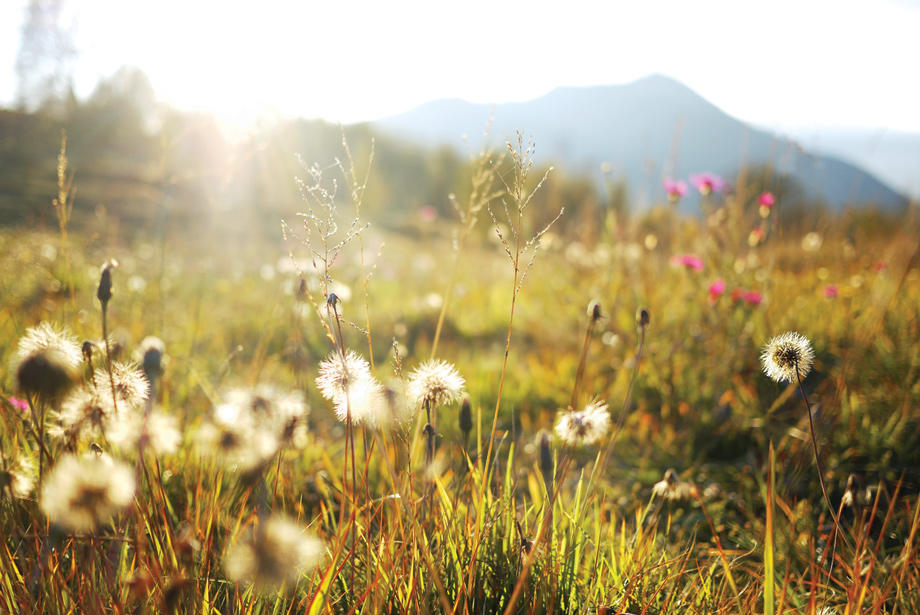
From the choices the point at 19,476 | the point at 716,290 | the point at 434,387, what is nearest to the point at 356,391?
the point at 434,387

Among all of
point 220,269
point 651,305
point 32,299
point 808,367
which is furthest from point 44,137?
point 808,367

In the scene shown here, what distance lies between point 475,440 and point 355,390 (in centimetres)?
168

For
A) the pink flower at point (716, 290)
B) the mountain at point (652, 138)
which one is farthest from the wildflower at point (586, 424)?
the pink flower at point (716, 290)

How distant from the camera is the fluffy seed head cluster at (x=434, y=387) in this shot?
113 cm

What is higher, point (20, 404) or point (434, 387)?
point (434, 387)

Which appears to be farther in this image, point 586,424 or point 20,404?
point 20,404

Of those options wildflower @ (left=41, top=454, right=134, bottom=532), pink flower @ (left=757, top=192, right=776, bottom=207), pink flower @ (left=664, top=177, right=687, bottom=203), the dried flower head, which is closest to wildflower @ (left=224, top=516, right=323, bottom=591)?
wildflower @ (left=41, top=454, right=134, bottom=532)

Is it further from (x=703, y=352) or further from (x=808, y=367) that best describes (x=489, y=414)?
(x=808, y=367)

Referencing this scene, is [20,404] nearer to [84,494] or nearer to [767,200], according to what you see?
[84,494]

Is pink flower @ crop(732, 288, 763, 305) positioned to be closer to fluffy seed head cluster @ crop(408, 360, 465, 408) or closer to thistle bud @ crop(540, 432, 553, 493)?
thistle bud @ crop(540, 432, 553, 493)

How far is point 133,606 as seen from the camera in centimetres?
112

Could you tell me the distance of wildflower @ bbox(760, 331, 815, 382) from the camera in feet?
3.69

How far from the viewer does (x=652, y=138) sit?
4.57 meters

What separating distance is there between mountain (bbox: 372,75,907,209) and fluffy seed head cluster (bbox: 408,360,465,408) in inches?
20.8
